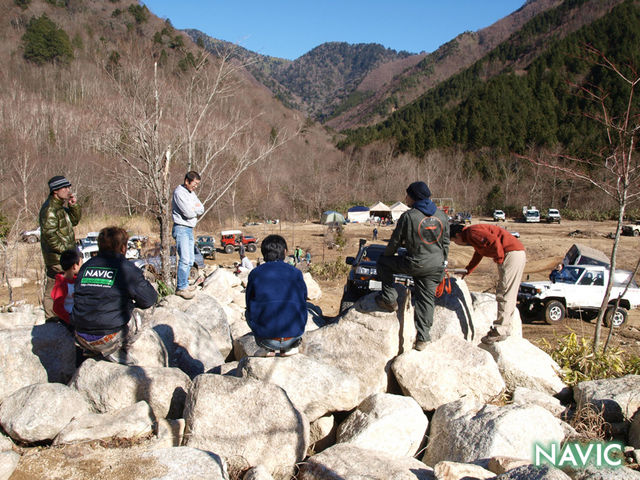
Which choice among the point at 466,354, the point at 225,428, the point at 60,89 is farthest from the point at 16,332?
the point at 60,89

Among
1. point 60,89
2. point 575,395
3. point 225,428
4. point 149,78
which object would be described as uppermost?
point 60,89

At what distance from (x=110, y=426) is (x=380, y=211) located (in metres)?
48.5

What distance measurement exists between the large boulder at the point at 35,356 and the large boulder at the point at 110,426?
3.54 feet

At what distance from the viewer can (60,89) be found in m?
58.4

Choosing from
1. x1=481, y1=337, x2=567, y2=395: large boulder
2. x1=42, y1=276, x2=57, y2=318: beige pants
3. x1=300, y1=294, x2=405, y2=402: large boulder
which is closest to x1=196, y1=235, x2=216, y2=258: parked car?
x1=42, y1=276, x2=57, y2=318: beige pants

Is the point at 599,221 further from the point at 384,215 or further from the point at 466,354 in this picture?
the point at 466,354

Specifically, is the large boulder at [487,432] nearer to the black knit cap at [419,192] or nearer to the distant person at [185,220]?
the black knit cap at [419,192]

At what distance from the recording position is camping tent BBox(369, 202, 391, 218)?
50531 mm

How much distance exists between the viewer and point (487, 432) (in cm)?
342

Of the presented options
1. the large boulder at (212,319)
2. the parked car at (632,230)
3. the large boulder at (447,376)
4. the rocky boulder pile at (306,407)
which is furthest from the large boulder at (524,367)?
the parked car at (632,230)

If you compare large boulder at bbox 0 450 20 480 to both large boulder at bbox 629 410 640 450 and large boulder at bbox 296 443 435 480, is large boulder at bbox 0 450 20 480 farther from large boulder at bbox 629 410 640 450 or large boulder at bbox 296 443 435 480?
large boulder at bbox 629 410 640 450

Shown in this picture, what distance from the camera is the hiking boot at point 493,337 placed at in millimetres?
4992

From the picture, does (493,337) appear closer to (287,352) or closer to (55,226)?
(287,352)

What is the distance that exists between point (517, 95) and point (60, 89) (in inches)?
2986
